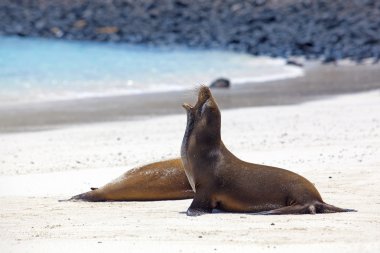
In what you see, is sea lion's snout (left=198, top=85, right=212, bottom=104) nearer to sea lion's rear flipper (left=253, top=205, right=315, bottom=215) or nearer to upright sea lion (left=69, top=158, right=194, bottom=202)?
upright sea lion (left=69, top=158, right=194, bottom=202)

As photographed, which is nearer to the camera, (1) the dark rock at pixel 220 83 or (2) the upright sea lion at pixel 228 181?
(2) the upright sea lion at pixel 228 181

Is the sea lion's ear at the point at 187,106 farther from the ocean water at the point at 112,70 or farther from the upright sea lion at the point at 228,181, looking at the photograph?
the ocean water at the point at 112,70

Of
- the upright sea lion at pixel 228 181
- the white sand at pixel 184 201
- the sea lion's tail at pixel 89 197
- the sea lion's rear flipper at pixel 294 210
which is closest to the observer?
the white sand at pixel 184 201

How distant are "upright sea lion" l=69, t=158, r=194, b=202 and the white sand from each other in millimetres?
211

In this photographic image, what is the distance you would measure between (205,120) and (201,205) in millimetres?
696

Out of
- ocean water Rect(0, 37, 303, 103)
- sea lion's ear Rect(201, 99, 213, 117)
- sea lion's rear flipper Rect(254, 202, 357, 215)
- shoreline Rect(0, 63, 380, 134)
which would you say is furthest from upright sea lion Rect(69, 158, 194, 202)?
ocean water Rect(0, 37, 303, 103)

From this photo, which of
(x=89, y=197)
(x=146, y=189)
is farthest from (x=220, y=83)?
(x=89, y=197)

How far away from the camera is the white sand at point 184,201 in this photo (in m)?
6.27

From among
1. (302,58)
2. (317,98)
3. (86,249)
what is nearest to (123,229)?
(86,249)

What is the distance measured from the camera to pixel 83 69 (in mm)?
24484

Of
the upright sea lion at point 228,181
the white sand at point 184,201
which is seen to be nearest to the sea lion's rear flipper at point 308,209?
the upright sea lion at point 228,181

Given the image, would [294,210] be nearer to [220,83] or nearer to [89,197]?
[89,197]

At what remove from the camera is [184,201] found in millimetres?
8172

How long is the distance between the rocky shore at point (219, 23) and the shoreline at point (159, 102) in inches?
269
